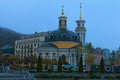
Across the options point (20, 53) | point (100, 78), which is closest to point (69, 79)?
point (100, 78)

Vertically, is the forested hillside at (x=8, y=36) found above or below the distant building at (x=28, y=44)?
above

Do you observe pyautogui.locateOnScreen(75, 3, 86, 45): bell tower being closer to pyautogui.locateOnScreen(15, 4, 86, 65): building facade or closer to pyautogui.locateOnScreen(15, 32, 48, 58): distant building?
pyautogui.locateOnScreen(15, 4, 86, 65): building facade

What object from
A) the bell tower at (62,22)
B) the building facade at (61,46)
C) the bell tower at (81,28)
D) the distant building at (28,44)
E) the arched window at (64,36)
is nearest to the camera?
the building facade at (61,46)

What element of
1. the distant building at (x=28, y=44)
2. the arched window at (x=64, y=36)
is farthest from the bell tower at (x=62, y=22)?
the distant building at (x=28, y=44)

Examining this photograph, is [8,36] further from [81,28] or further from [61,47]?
[61,47]

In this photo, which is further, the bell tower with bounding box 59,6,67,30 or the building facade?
the bell tower with bounding box 59,6,67,30

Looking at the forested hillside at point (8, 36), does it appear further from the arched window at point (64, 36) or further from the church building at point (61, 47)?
the arched window at point (64, 36)

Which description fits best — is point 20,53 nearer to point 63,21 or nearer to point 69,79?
point 63,21

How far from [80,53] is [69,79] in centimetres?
6416

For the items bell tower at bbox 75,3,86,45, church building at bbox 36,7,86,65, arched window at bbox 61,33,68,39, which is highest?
bell tower at bbox 75,3,86,45

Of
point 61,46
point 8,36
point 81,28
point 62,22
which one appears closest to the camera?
point 61,46

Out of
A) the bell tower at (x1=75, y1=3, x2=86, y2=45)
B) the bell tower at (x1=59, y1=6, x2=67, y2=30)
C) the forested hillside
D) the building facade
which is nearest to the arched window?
the building facade

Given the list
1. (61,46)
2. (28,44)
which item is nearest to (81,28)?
(28,44)

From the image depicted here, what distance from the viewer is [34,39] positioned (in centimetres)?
14138
